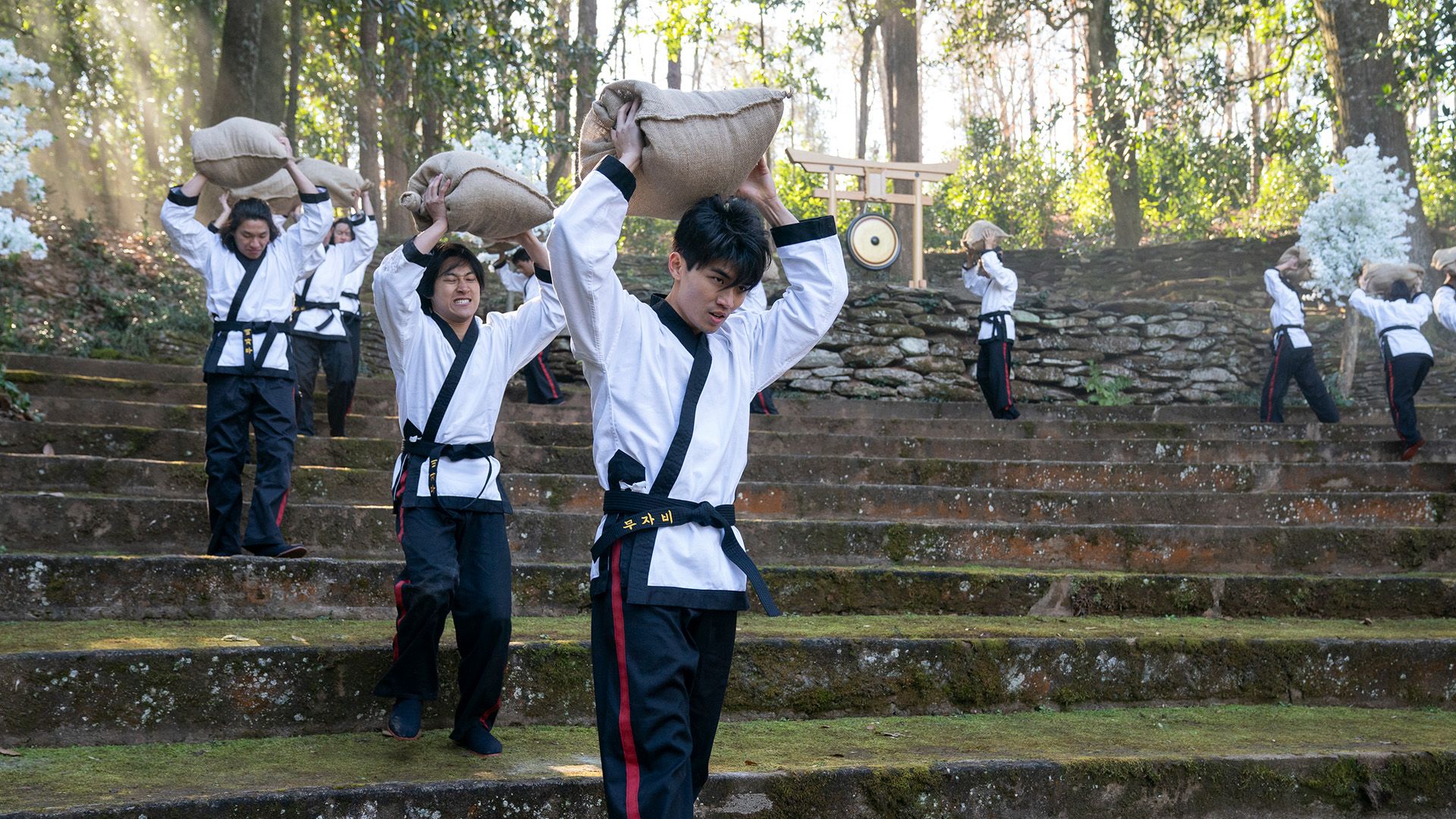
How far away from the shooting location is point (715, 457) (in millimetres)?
2543

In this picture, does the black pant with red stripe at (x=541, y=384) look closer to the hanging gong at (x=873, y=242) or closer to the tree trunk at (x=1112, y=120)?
the hanging gong at (x=873, y=242)

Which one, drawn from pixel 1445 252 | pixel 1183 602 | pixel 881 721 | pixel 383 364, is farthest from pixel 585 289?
pixel 383 364

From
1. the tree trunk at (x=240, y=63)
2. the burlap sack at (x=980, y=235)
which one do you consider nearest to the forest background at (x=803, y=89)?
the tree trunk at (x=240, y=63)

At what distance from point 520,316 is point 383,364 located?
8260 millimetres

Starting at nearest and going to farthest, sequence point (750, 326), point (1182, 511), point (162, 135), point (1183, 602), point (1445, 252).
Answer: point (750, 326) → point (1183, 602) → point (1182, 511) → point (1445, 252) → point (162, 135)

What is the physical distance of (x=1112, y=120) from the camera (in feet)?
52.4

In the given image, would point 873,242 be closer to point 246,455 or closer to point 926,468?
point 926,468

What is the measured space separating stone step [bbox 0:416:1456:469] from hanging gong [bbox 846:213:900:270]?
6.19 meters

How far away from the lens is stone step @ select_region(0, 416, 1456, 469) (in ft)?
19.9

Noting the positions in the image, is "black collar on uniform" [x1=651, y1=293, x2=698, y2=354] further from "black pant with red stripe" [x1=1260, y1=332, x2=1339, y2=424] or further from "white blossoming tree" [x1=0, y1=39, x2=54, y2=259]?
"black pant with red stripe" [x1=1260, y1=332, x2=1339, y2=424]

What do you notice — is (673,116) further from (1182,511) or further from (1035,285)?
(1035,285)

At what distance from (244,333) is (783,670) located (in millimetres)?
2721

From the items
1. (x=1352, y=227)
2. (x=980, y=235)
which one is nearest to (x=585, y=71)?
(x=980, y=235)

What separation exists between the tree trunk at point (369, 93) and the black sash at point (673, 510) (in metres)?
10.2
